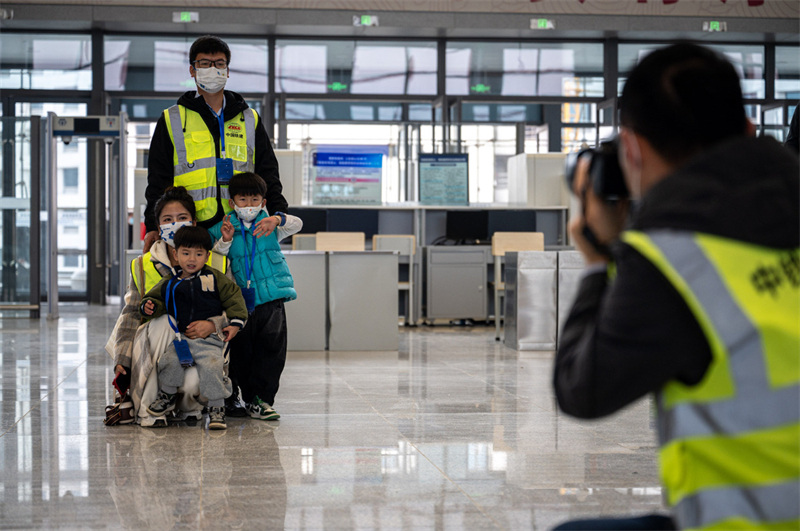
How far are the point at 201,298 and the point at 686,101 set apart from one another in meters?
2.90

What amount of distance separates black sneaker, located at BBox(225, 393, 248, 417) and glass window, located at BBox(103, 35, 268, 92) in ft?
28.8

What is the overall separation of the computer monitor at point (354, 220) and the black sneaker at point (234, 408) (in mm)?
6135

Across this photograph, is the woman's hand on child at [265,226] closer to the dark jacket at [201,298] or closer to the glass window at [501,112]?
the dark jacket at [201,298]

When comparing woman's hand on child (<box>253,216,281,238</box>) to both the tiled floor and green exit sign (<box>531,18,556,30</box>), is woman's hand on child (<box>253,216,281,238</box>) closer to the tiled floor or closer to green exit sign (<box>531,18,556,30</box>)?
the tiled floor

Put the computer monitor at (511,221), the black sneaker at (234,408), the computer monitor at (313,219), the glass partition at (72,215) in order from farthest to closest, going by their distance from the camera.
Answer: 1. the glass partition at (72,215)
2. the computer monitor at (511,221)
3. the computer monitor at (313,219)
4. the black sneaker at (234,408)

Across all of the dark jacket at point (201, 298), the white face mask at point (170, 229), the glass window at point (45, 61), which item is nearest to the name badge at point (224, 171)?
the white face mask at point (170, 229)

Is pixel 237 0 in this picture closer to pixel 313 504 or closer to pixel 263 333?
pixel 263 333

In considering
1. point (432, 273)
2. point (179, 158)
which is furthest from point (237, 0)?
point (179, 158)

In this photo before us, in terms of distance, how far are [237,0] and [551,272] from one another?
21.9ft

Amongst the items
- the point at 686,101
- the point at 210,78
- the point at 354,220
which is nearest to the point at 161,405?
the point at 210,78

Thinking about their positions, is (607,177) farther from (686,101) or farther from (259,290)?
(259,290)

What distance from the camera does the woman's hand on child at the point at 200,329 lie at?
11.7 ft

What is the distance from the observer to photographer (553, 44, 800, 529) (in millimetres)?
830

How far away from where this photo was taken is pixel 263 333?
3.76 meters
